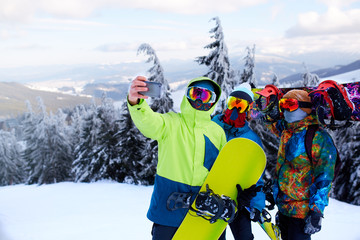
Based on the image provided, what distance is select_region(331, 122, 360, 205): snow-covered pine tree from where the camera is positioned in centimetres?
1529

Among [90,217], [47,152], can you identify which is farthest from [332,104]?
[47,152]

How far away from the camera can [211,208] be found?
2520 millimetres

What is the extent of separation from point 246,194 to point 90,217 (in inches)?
194

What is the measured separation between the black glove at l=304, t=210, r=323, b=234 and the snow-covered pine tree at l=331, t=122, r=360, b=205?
1523 cm

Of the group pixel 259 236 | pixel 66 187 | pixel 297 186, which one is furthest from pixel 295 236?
pixel 66 187

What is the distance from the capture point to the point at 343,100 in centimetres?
260

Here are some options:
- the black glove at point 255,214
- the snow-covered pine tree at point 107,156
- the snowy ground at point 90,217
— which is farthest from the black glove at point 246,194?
the snow-covered pine tree at point 107,156

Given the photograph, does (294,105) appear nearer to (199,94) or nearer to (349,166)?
(199,94)

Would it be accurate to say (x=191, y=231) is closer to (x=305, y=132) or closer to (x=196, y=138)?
(x=196, y=138)

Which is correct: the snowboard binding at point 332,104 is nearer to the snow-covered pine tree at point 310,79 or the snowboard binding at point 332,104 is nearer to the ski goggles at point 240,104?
the ski goggles at point 240,104

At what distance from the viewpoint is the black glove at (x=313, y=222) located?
2523 millimetres

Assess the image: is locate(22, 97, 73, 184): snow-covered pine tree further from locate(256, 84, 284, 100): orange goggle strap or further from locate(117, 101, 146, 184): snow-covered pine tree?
locate(256, 84, 284, 100): orange goggle strap

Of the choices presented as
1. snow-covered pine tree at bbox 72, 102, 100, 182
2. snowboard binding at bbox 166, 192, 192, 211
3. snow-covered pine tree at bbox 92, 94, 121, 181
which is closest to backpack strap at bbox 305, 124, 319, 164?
snowboard binding at bbox 166, 192, 192, 211

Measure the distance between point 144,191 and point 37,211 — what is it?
362 cm
